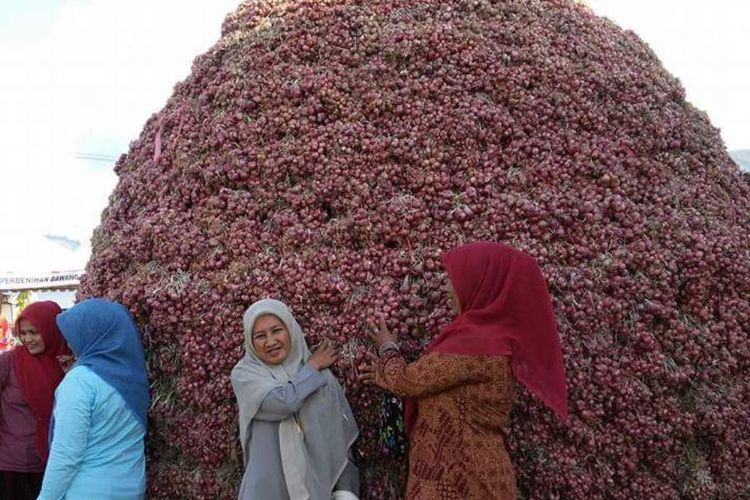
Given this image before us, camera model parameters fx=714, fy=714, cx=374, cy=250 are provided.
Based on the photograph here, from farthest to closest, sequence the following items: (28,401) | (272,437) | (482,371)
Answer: (28,401), (272,437), (482,371)

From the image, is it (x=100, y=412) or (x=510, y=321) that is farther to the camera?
(x=100, y=412)

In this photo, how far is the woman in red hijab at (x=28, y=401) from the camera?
3.22 meters

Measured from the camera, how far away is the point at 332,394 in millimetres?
2371

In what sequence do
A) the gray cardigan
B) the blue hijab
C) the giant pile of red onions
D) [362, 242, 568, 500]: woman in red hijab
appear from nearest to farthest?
[362, 242, 568, 500]: woman in red hijab → the gray cardigan → the giant pile of red onions → the blue hijab

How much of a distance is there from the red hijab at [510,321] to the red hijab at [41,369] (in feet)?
6.55

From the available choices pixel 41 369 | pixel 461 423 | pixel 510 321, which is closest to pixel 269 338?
pixel 461 423

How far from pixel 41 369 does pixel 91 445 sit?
83 centimetres

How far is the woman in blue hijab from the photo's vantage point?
8.25ft

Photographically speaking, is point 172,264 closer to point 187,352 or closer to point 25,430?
point 187,352

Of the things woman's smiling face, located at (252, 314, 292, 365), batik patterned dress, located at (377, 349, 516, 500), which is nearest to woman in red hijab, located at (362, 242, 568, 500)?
batik patterned dress, located at (377, 349, 516, 500)

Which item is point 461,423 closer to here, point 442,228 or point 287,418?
point 287,418

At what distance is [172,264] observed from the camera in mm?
2756

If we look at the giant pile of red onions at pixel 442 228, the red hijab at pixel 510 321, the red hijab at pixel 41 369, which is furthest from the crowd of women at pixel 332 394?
the red hijab at pixel 41 369

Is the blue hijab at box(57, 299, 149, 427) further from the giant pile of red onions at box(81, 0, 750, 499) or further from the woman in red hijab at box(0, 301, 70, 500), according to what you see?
the woman in red hijab at box(0, 301, 70, 500)
